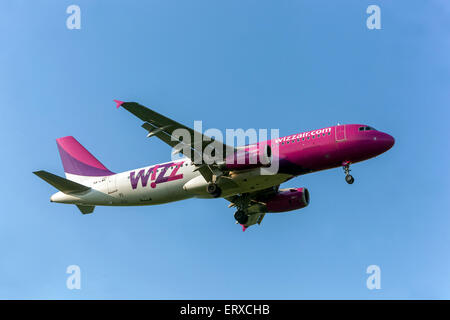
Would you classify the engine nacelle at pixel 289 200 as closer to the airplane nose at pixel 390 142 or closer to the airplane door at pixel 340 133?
the airplane door at pixel 340 133

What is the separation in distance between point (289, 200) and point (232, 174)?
7774 mm

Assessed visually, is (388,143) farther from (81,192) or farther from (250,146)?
(81,192)

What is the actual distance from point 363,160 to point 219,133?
34.3 ft

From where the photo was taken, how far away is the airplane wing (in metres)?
37.9

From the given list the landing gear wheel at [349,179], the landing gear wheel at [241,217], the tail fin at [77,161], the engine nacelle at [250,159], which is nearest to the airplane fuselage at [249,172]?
the engine nacelle at [250,159]

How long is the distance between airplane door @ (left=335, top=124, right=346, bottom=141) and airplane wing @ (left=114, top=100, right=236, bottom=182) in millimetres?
7344

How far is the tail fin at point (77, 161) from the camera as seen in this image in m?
50.1

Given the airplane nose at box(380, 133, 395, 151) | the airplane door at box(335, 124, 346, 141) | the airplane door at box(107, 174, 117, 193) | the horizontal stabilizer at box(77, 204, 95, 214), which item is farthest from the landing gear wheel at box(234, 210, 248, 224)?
the airplane nose at box(380, 133, 395, 151)

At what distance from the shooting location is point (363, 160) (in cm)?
4144

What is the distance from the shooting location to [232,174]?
42281 millimetres

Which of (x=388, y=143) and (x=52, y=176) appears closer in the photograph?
(x=388, y=143)
